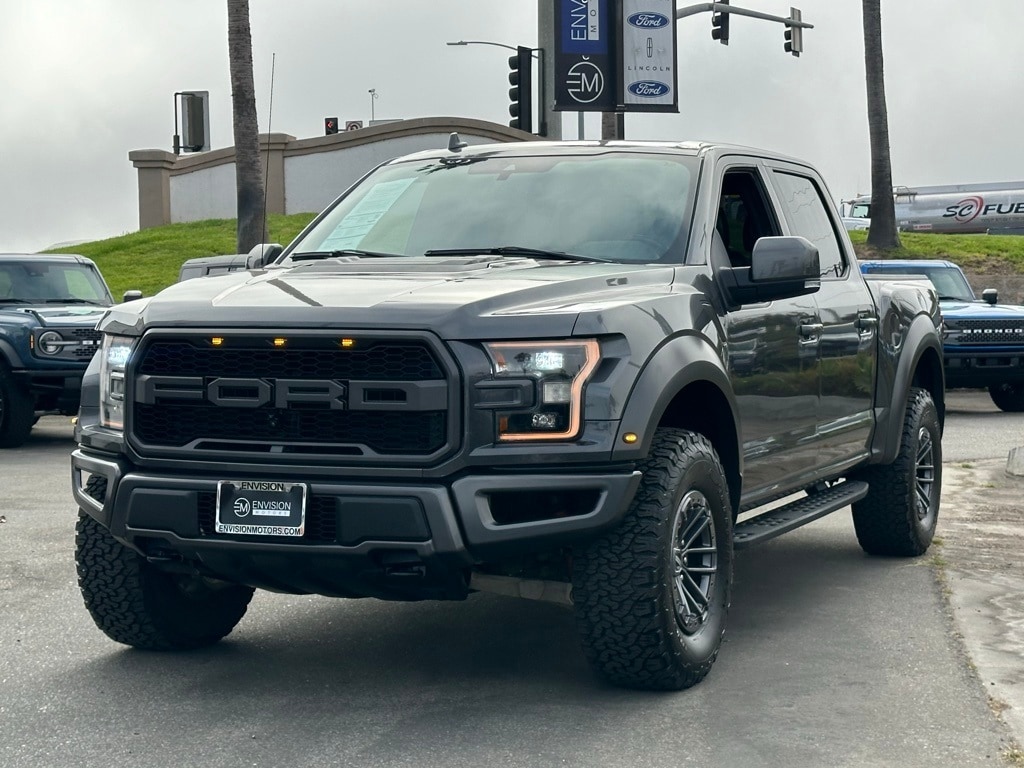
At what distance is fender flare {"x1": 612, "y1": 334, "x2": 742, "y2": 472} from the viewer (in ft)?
16.6

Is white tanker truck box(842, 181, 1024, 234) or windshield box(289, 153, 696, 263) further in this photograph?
white tanker truck box(842, 181, 1024, 234)

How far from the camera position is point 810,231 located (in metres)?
7.70

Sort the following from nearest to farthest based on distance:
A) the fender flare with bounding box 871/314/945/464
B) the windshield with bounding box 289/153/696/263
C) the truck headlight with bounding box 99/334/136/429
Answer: the truck headlight with bounding box 99/334/136/429 < the windshield with bounding box 289/153/696/263 < the fender flare with bounding box 871/314/945/464

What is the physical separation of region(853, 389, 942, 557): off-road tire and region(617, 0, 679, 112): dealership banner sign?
1995 cm

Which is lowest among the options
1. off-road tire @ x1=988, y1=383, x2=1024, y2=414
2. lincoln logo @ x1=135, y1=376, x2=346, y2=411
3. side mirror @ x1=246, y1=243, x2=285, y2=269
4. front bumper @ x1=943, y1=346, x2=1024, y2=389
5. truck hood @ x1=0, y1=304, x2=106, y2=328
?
off-road tire @ x1=988, y1=383, x2=1024, y2=414

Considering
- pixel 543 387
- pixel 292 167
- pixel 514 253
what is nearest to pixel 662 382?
pixel 543 387

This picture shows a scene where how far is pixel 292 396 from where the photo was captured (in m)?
5.05

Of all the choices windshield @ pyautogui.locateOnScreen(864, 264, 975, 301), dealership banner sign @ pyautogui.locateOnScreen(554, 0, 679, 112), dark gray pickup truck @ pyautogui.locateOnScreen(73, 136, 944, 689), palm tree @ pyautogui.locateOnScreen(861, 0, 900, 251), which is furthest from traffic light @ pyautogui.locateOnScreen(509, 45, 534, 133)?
dark gray pickup truck @ pyautogui.locateOnScreen(73, 136, 944, 689)

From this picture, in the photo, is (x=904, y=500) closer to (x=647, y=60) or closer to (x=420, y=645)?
(x=420, y=645)

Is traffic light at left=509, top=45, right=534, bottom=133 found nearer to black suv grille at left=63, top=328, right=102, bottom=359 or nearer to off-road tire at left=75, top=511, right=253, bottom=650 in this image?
black suv grille at left=63, top=328, right=102, bottom=359

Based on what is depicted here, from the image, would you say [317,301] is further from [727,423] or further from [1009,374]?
[1009,374]

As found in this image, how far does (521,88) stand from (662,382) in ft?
63.1

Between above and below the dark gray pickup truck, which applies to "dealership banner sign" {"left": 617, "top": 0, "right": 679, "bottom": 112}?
above

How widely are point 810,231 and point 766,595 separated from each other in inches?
68.1
